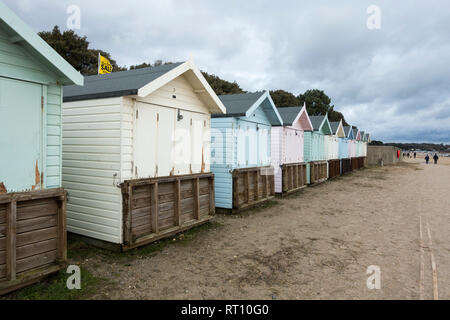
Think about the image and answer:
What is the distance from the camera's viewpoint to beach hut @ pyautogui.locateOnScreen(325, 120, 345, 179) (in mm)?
22828

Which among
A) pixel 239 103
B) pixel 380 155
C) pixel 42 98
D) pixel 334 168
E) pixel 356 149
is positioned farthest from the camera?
pixel 380 155

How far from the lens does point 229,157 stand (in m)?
10.4

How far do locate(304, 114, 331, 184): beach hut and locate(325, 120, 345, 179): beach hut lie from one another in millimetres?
1028

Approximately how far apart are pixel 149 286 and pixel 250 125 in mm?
7709

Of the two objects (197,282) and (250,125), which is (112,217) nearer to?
(197,282)

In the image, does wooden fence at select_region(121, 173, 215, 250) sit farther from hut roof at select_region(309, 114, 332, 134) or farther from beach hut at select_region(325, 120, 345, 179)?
beach hut at select_region(325, 120, 345, 179)

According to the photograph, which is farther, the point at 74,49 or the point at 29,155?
the point at 74,49

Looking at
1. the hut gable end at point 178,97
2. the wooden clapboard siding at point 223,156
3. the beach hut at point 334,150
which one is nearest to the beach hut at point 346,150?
the beach hut at point 334,150

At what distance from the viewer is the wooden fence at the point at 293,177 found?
47.9 ft

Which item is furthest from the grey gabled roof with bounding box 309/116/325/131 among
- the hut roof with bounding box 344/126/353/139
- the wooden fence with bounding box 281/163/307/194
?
the hut roof with bounding box 344/126/353/139

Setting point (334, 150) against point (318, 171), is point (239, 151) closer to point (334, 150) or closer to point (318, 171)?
point (318, 171)

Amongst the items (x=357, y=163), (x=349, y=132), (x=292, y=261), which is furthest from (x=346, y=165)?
(x=292, y=261)

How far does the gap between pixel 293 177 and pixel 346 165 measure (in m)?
14.7

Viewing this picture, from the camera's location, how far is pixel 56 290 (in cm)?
460
